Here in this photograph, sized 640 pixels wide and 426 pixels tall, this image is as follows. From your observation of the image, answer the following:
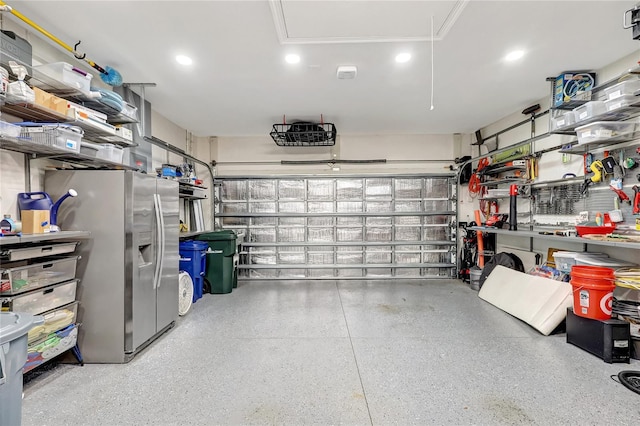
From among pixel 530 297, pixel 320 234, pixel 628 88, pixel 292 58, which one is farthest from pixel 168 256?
pixel 628 88

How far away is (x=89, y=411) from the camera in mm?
1867

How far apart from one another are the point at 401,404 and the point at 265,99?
371 centimetres

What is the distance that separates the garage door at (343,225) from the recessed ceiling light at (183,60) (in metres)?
2.94

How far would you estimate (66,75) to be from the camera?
7.24 feet

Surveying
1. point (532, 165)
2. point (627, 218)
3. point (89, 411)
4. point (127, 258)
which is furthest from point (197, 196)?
point (627, 218)

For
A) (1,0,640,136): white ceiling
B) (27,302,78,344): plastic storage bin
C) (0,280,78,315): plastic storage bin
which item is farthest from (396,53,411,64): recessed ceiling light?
(27,302,78,344): plastic storage bin

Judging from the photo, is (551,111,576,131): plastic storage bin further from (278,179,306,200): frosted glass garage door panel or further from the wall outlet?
(278,179,306,200): frosted glass garage door panel

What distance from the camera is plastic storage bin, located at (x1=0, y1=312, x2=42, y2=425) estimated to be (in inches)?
47.7

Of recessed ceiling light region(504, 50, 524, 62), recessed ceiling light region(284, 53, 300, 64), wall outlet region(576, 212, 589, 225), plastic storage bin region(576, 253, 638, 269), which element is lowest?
plastic storage bin region(576, 253, 638, 269)

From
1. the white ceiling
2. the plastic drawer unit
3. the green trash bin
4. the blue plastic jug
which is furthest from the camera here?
the green trash bin

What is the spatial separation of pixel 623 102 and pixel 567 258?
1.70 meters

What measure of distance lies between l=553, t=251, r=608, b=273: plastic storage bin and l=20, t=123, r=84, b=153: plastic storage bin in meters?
4.88

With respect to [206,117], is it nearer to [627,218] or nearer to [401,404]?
[401,404]

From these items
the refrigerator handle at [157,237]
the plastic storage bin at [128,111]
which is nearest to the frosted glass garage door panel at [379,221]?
the refrigerator handle at [157,237]
